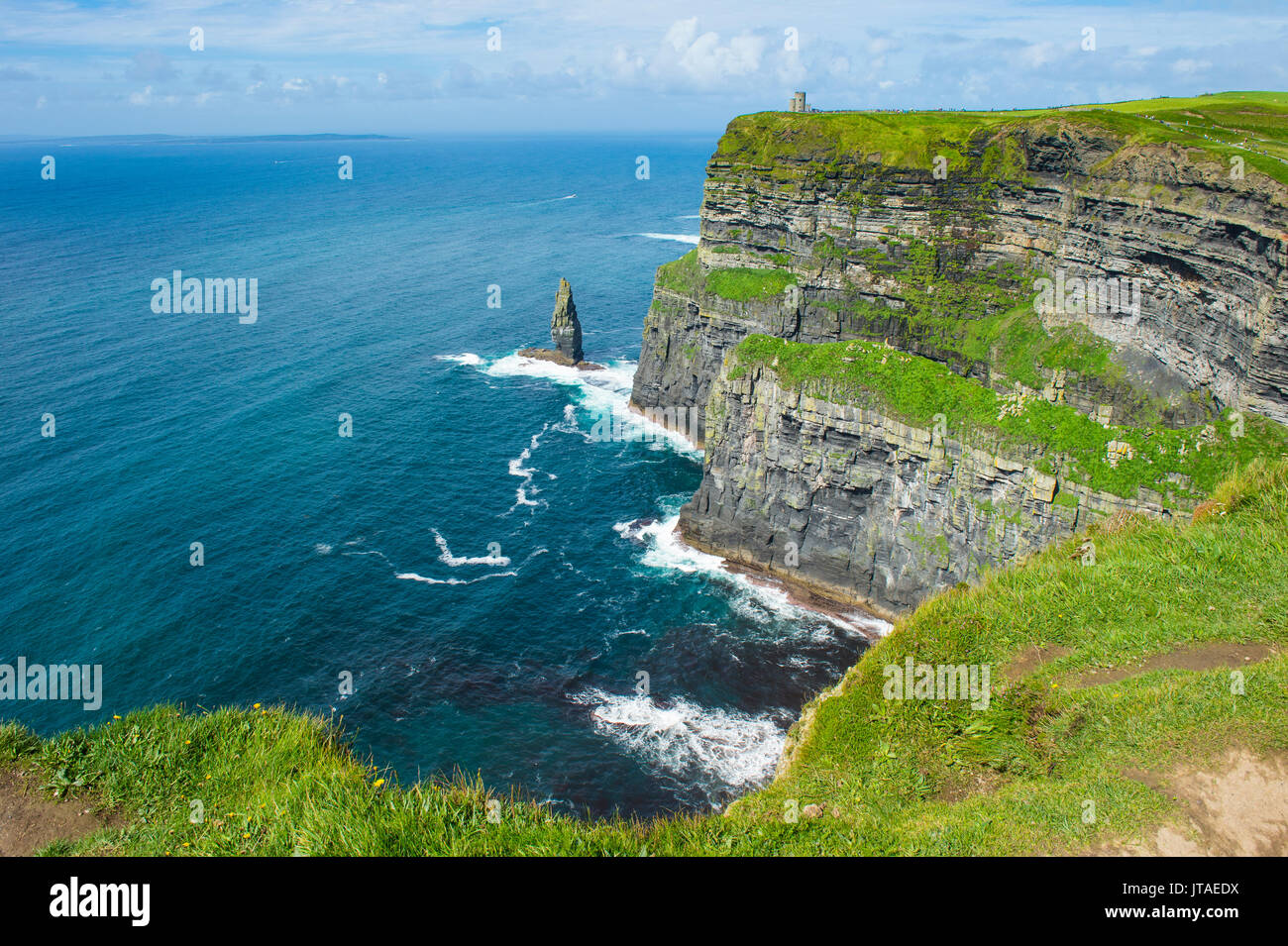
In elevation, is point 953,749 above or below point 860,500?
above

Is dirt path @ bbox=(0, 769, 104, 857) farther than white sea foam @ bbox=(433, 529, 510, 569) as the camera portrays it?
No

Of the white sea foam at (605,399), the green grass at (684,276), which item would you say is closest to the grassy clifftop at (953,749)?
the white sea foam at (605,399)

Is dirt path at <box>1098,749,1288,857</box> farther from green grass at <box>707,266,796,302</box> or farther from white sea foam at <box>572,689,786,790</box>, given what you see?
green grass at <box>707,266,796,302</box>

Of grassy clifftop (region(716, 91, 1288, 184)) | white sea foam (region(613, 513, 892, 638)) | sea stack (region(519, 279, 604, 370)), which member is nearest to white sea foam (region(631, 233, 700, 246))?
sea stack (region(519, 279, 604, 370))

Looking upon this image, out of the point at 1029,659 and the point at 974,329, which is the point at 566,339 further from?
the point at 1029,659

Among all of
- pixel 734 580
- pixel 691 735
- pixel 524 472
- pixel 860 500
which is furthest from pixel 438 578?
pixel 860 500

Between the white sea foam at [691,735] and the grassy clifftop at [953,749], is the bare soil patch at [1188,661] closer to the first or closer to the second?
the grassy clifftop at [953,749]
